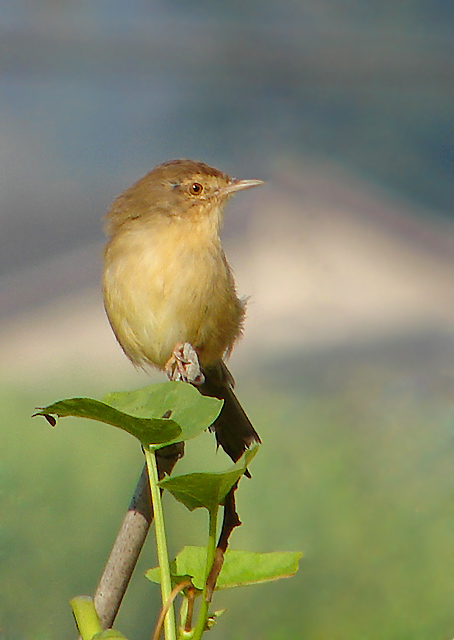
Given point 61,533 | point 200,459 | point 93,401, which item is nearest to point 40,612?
point 61,533

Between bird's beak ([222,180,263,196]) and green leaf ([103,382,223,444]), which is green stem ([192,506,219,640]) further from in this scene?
bird's beak ([222,180,263,196])

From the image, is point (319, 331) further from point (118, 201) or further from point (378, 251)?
point (118, 201)

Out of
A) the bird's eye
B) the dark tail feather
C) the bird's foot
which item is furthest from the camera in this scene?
the bird's eye

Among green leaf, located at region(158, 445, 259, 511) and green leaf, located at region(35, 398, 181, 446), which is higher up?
green leaf, located at region(35, 398, 181, 446)

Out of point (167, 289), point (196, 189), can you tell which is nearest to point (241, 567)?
point (167, 289)

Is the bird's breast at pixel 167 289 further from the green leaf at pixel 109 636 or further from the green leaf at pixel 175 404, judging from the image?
the green leaf at pixel 109 636

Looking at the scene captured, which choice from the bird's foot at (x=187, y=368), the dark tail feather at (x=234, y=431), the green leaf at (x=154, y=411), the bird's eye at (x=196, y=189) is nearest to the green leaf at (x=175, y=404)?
the green leaf at (x=154, y=411)

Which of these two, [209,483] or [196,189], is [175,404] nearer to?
[209,483]

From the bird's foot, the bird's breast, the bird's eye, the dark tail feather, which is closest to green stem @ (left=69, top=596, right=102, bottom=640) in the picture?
the bird's foot
